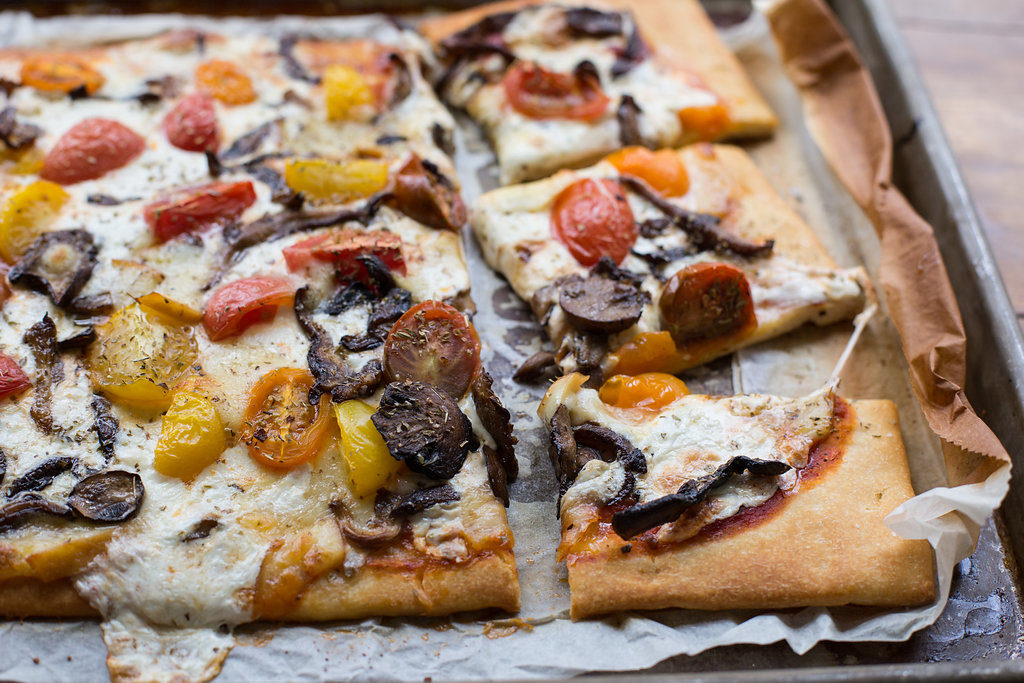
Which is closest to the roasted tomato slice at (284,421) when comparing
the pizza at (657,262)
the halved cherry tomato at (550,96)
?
the pizza at (657,262)

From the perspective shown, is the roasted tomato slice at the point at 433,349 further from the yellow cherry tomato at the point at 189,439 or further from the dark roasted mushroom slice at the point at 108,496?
the dark roasted mushroom slice at the point at 108,496

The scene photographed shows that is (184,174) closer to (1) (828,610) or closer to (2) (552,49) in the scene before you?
(2) (552,49)

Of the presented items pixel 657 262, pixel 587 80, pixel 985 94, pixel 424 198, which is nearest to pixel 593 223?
pixel 657 262

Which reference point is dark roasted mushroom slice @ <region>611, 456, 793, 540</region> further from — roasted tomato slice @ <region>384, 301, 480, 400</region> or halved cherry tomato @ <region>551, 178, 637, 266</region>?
halved cherry tomato @ <region>551, 178, 637, 266</region>

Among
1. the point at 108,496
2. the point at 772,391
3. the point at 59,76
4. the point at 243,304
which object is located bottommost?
the point at 772,391

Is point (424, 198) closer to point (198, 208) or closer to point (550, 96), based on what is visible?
point (198, 208)

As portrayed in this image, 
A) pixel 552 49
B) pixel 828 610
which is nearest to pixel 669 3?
pixel 552 49
